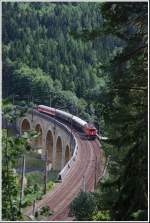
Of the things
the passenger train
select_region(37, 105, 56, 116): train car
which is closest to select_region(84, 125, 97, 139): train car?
the passenger train

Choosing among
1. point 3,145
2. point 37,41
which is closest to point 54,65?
point 37,41

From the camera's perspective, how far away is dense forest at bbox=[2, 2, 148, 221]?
28.6 feet

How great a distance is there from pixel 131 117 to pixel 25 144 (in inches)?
78.9

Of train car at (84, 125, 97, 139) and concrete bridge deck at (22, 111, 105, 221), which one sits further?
train car at (84, 125, 97, 139)

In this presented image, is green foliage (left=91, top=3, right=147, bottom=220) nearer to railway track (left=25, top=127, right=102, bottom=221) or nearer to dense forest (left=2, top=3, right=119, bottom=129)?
railway track (left=25, top=127, right=102, bottom=221)

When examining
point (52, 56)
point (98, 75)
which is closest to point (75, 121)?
point (98, 75)

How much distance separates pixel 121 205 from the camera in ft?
28.3

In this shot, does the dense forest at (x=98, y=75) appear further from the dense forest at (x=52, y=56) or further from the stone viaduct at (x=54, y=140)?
the stone viaduct at (x=54, y=140)

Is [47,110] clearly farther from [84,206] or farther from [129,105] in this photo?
[129,105]

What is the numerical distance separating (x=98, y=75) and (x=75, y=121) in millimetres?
56325

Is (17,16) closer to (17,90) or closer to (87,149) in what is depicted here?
(17,90)

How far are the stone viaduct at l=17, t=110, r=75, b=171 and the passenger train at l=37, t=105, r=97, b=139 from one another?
1674 millimetres

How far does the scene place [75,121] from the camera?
239ft

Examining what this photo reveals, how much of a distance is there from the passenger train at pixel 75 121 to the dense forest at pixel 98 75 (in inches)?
101
